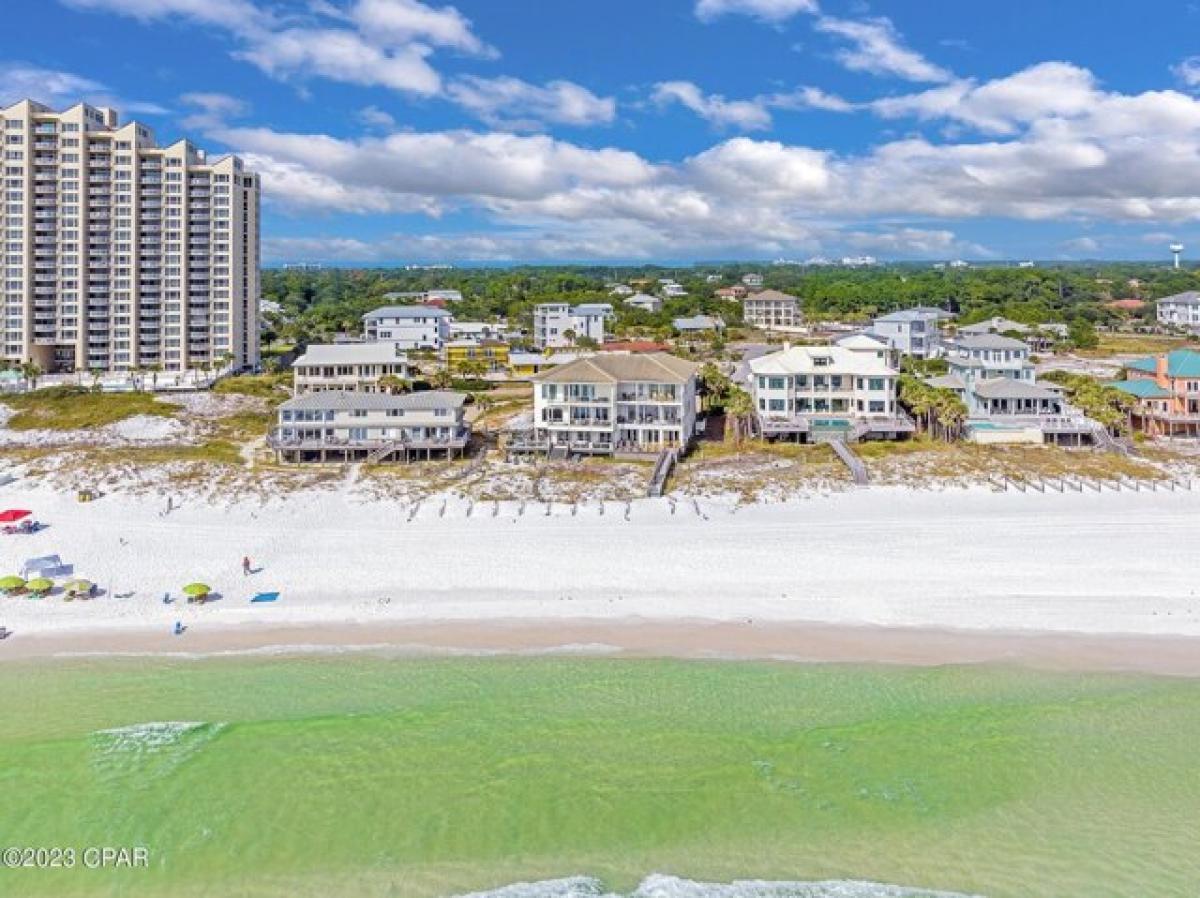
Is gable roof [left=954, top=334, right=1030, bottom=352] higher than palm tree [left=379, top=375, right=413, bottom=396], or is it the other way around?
gable roof [left=954, top=334, right=1030, bottom=352]

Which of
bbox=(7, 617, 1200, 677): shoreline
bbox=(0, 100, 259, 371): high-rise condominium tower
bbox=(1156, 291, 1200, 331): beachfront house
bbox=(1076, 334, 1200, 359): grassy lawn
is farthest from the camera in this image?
bbox=(1156, 291, 1200, 331): beachfront house

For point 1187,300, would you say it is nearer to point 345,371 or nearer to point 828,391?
point 828,391

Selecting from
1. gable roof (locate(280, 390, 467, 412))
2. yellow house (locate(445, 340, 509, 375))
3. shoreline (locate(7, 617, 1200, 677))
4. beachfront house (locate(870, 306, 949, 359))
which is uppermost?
beachfront house (locate(870, 306, 949, 359))

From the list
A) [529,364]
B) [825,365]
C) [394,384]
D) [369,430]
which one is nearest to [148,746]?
[369,430]

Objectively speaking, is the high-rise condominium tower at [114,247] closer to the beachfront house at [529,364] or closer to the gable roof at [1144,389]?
the beachfront house at [529,364]

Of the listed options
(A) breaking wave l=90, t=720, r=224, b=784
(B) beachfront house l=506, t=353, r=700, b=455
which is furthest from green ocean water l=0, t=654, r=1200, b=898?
(B) beachfront house l=506, t=353, r=700, b=455

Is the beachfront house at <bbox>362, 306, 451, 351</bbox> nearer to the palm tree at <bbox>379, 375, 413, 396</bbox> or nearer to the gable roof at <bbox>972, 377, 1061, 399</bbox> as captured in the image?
the palm tree at <bbox>379, 375, 413, 396</bbox>
